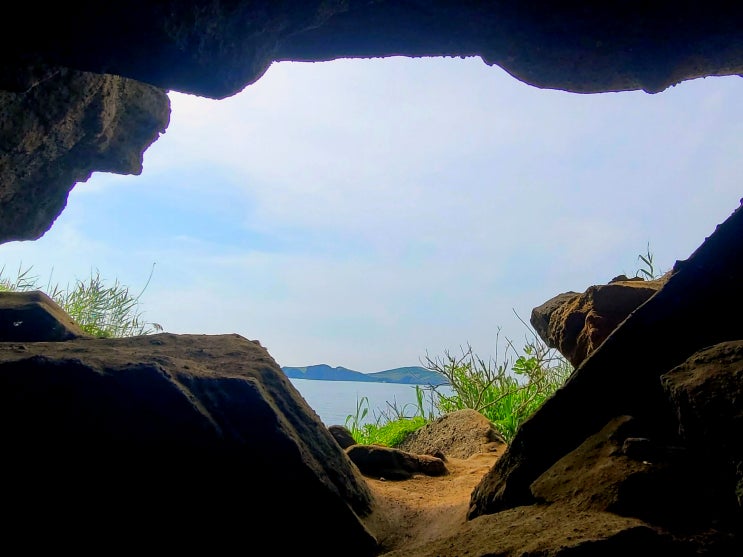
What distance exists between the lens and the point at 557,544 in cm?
159

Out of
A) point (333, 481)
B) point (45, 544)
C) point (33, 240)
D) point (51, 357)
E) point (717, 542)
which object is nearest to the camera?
point (717, 542)

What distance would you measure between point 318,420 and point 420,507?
0.95m

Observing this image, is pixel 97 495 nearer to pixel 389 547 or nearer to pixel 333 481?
pixel 333 481

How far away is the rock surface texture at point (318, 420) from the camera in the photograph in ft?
5.90

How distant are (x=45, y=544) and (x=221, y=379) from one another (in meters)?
0.94

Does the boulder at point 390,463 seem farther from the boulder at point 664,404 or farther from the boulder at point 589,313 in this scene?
the boulder at point 664,404

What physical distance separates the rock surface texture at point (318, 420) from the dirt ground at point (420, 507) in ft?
0.17

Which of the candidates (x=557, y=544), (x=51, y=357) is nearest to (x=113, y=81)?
(x=51, y=357)

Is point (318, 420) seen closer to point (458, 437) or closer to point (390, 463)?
point (390, 463)

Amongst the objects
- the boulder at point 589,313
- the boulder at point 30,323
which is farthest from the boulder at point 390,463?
the boulder at point 30,323

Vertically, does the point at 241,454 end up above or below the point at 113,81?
below

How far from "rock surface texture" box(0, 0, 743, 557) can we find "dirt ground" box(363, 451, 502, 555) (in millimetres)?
52

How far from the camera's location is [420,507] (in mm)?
3520

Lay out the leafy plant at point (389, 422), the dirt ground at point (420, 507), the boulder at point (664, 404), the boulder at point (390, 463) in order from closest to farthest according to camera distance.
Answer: the boulder at point (664, 404) < the dirt ground at point (420, 507) < the boulder at point (390, 463) < the leafy plant at point (389, 422)
